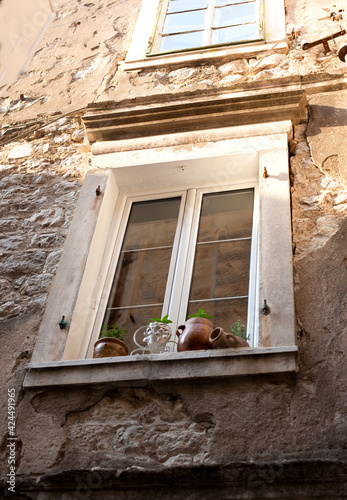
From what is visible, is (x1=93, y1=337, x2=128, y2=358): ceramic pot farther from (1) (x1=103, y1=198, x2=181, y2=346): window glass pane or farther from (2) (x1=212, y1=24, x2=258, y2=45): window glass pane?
(2) (x1=212, y1=24, x2=258, y2=45): window glass pane

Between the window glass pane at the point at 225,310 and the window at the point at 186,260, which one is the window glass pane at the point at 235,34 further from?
the window glass pane at the point at 225,310

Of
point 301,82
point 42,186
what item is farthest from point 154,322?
point 301,82

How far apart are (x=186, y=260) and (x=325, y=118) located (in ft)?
4.83

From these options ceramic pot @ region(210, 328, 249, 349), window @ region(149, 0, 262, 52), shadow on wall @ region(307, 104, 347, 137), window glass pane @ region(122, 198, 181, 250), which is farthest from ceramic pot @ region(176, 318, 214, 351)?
window @ region(149, 0, 262, 52)

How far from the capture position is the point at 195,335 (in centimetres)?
350

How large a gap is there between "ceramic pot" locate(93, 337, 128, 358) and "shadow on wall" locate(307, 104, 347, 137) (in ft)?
6.70

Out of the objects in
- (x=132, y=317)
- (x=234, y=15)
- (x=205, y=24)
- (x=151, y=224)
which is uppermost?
(x=234, y=15)

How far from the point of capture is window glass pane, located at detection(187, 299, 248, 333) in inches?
153

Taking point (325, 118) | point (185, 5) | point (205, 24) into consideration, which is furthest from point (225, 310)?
point (185, 5)

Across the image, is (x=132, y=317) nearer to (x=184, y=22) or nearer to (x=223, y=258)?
(x=223, y=258)

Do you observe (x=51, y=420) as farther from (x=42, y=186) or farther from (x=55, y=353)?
(x=42, y=186)

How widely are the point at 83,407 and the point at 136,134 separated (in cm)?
236

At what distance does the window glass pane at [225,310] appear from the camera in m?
3.88

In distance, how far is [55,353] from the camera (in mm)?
3695
